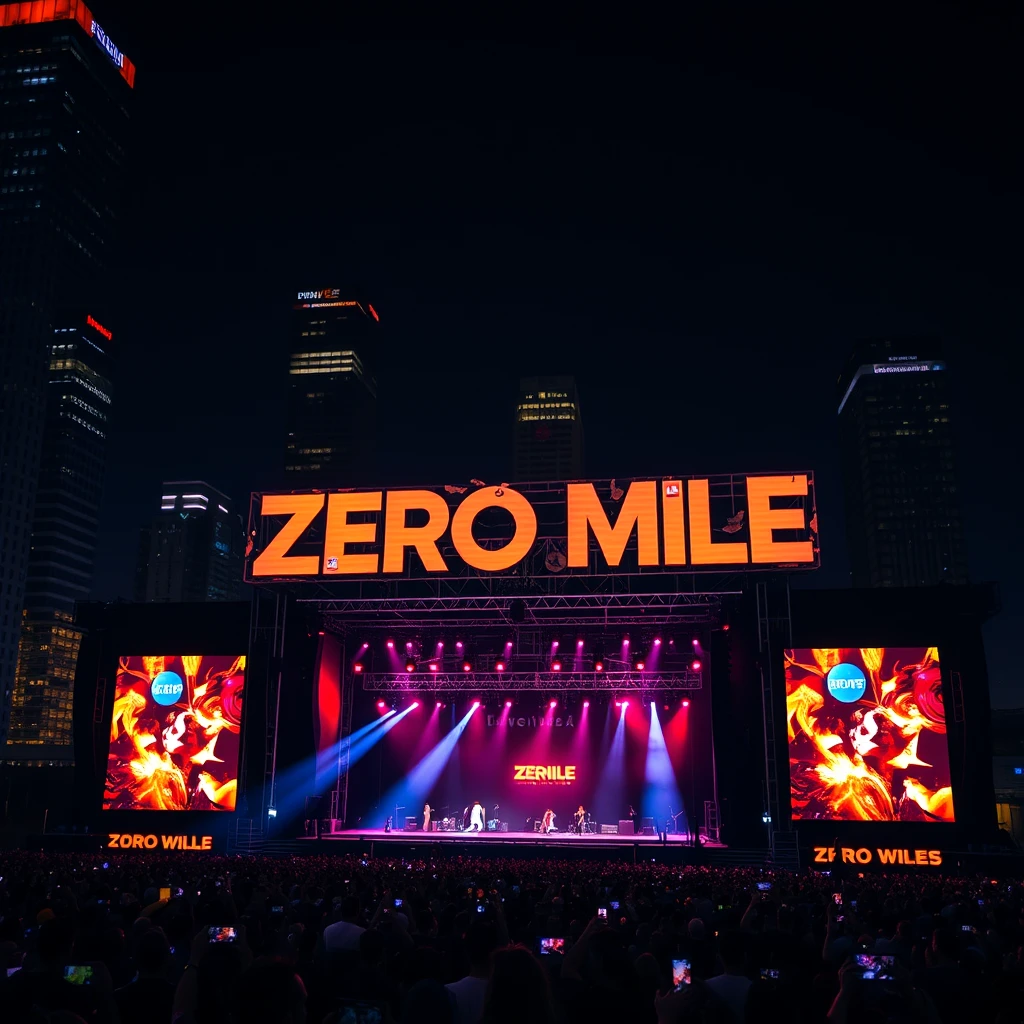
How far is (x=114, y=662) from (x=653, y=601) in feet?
61.4

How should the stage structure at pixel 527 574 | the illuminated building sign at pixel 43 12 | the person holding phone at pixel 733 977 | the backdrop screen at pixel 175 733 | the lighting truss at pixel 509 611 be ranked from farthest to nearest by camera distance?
the illuminated building sign at pixel 43 12, the backdrop screen at pixel 175 733, the lighting truss at pixel 509 611, the stage structure at pixel 527 574, the person holding phone at pixel 733 977

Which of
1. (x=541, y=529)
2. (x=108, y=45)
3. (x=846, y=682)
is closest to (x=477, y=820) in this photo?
(x=541, y=529)

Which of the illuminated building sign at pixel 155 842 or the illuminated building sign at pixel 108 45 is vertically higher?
the illuminated building sign at pixel 108 45

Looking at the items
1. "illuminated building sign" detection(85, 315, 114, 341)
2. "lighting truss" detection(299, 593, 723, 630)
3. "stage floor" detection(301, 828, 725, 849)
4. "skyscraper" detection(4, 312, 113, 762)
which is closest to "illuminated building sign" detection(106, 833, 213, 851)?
"stage floor" detection(301, 828, 725, 849)

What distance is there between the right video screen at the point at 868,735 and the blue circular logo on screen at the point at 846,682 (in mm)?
30

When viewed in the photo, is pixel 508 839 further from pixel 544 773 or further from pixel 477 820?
pixel 544 773

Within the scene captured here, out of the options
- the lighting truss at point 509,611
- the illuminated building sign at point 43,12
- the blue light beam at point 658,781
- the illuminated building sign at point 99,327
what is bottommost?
the blue light beam at point 658,781

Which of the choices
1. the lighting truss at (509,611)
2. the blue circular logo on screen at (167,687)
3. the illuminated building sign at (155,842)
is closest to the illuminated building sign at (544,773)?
the lighting truss at (509,611)

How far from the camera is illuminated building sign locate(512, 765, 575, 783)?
3616 cm

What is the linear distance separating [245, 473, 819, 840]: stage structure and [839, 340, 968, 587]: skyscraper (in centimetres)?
15195

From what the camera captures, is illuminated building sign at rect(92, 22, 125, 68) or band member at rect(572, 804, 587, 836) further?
illuminated building sign at rect(92, 22, 125, 68)

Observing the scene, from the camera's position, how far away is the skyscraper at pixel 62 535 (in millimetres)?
123688

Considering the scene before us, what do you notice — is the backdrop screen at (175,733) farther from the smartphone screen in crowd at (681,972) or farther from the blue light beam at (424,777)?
the smartphone screen in crowd at (681,972)

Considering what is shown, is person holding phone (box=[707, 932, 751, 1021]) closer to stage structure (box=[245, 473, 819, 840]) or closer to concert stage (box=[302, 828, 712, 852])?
stage structure (box=[245, 473, 819, 840])
